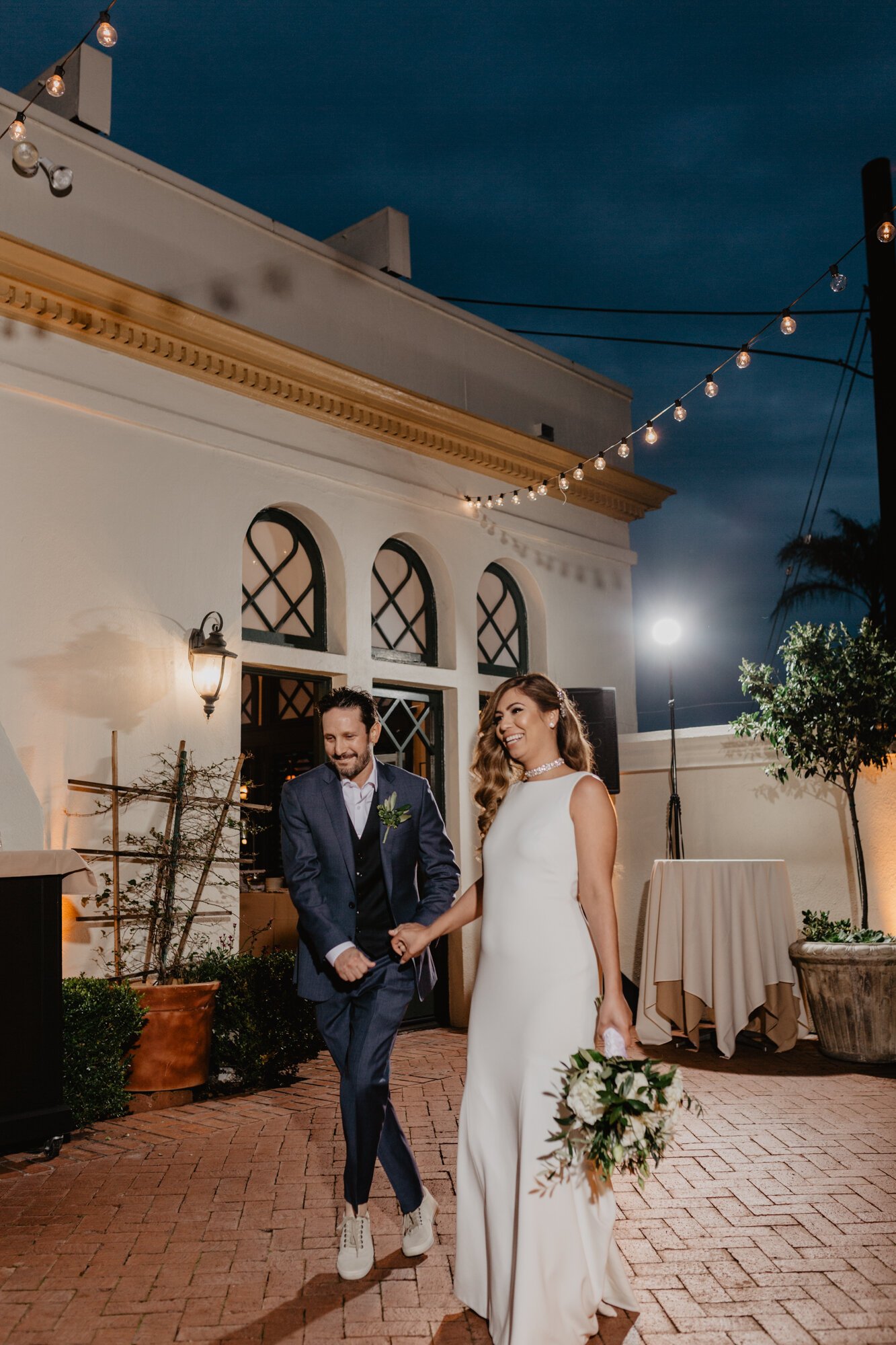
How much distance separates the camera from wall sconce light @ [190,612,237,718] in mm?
7191

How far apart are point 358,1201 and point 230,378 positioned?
19.7 feet

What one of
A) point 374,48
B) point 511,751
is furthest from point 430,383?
point 374,48

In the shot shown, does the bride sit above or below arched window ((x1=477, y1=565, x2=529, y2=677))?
below

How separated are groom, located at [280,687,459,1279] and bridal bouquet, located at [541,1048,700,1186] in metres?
0.96

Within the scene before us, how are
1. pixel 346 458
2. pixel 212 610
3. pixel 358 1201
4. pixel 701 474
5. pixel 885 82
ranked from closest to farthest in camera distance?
pixel 358 1201, pixel 212 610, pixel 346 458, pixel 885 82, pixel 701 474

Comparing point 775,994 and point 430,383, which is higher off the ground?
point 430,383

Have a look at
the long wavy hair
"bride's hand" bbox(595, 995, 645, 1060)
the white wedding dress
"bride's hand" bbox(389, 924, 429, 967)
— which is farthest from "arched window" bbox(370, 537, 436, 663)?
"bride's hand" bbox(595, 995, 645, 1060)

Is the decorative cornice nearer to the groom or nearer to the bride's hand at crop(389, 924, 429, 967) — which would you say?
the groom

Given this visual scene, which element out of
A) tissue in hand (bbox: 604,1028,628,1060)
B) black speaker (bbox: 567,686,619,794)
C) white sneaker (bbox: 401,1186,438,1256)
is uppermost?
black speaker (bbox: 567,686,619,794)

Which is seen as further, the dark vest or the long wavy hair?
the dark vest

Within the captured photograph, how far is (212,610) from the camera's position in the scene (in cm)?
755

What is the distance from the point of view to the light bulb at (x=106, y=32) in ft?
14.6

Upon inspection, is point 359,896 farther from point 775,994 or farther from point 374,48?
point 374,48

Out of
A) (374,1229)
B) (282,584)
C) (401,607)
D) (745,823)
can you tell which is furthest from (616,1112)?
(745,823)
